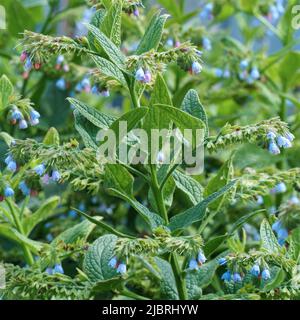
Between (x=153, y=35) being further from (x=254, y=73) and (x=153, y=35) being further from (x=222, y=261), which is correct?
(x=254, y=73)

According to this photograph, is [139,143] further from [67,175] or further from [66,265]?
[66,265]

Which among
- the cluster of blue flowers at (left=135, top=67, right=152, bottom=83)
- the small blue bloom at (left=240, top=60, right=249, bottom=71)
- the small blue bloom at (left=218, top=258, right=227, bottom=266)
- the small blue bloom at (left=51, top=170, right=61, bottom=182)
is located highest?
the small blue bloom at (left=240, top=60, right=249, bottom=71)

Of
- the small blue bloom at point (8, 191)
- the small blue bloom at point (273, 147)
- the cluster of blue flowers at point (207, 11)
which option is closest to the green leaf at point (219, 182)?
the small blue bloom at point (273, 147)

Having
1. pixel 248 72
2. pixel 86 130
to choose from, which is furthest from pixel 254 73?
pixel 86 130

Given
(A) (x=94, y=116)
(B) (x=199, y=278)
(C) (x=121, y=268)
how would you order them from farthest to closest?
(B) (x=199, y=278) → (A) (x=94, y=116) → (C) (x=121, y=268)

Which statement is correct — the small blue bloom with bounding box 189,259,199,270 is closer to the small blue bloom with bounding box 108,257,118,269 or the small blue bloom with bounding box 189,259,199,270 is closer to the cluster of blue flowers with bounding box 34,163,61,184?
the small blue bloom with bounding box 108,257,118,269

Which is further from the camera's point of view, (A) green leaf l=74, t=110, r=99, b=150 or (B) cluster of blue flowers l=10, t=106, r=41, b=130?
(B) cluster of blue flowers l=10, t=106, r=41, b=130

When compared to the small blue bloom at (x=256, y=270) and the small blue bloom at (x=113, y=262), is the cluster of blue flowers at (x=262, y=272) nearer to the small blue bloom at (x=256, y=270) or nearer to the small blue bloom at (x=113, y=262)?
the small blue bloom at (x=256, y=270)

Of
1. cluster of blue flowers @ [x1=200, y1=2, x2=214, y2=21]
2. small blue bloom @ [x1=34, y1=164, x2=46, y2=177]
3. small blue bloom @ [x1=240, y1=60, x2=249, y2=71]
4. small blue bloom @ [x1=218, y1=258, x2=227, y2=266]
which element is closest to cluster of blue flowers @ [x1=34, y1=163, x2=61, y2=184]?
small blue bloom @ [x1=34, y1=164, x2=46, y2=177]
